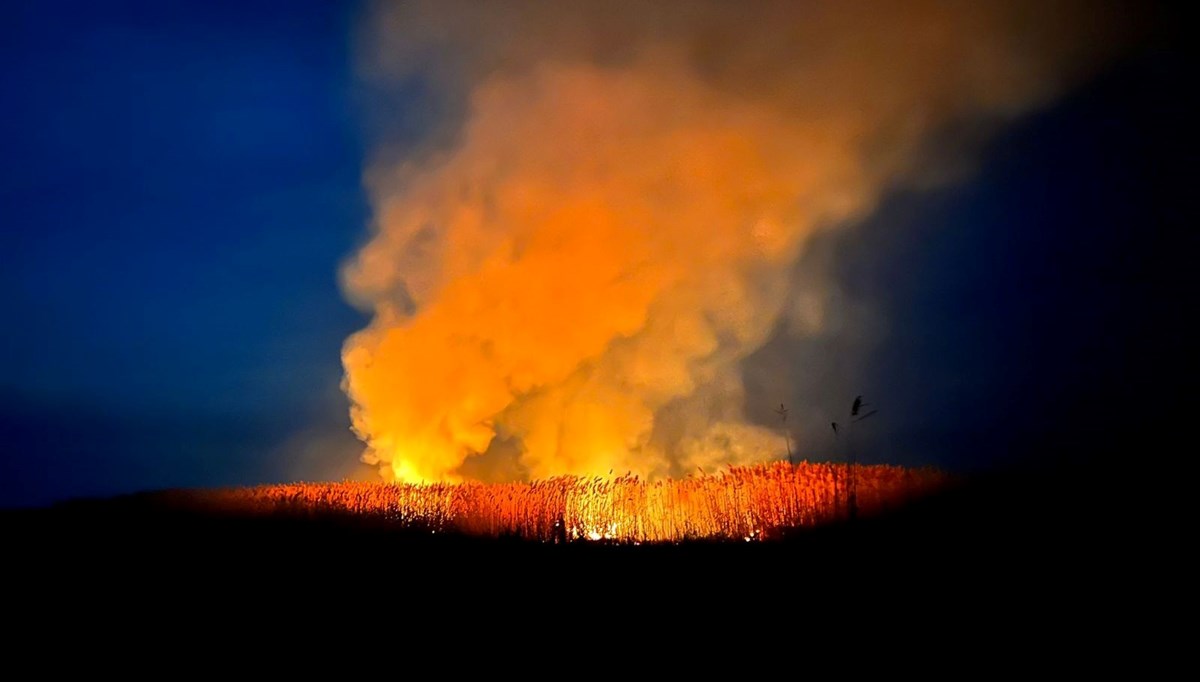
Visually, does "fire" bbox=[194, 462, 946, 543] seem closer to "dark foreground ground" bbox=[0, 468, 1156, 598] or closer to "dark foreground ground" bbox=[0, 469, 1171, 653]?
"dark foreground ground" bbox=[0, 468, 1156, 598]

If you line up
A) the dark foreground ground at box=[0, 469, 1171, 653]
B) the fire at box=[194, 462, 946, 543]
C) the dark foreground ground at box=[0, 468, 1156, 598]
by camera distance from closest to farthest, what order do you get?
the dark foreground ground at box=[0, 469, 1171, 653]
the dark foreground ground at box=[0, 468, 1156, 598]
the fire at box=[194, 462, 946, 543]

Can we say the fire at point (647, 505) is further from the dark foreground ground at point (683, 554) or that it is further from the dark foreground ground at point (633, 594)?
the dark foreground ground at point (633, 594)

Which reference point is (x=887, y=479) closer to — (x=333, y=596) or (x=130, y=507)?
(x=333, y=596)

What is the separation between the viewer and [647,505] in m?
13.9

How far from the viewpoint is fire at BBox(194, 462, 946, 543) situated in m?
13.1

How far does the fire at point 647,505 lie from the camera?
13.1m

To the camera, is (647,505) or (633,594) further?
(647,505)

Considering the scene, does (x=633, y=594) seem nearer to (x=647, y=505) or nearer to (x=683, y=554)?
(x=683, y=554)

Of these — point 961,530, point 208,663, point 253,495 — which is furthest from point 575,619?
point 253,495

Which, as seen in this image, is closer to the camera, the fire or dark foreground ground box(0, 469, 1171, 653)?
dark foreground ground box(0, 469, 1171, 653)

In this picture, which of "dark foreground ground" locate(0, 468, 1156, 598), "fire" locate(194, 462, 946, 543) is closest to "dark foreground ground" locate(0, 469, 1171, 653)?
"dark foreground ground" locate(0, 468, 1156, 598)

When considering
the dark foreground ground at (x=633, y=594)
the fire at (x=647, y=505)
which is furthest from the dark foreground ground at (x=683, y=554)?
the fire at (x=647, y=505)

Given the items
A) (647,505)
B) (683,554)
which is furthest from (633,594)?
(647,505)

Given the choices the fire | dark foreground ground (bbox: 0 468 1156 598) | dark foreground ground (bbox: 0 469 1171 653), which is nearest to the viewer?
dark foreground ground (bbox: 0 469 1171 653)
